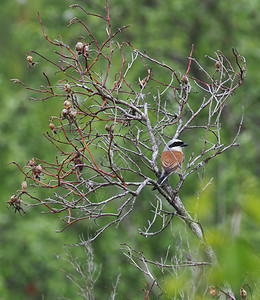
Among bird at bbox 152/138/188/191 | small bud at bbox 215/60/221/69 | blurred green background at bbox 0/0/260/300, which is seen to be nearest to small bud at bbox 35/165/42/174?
bird at bbox 152/138/188/191

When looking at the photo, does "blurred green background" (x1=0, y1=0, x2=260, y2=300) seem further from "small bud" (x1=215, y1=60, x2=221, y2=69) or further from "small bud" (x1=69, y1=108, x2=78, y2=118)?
"small bud" (x1=69, y1=108, x2=78, y2=118)

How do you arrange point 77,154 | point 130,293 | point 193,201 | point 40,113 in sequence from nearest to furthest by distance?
point 193,201 < point 77,154 < point 130,293 < point 40,113

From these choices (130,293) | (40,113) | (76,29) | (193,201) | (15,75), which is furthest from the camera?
(15,75)

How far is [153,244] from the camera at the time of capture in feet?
39.9

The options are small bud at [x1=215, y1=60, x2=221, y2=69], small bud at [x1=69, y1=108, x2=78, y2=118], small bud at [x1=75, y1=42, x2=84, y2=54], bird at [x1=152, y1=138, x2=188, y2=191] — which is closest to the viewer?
small bud at [x1=69, y1=108, x2=78, y2=118]

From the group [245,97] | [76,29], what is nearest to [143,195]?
[245,97]

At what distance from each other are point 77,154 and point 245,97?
8.52m

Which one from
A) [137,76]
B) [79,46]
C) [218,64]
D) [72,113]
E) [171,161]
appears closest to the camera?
[72,113]

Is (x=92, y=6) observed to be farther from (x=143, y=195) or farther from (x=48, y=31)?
(x=143, y=195)

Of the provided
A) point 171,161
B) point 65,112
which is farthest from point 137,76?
point 65,112

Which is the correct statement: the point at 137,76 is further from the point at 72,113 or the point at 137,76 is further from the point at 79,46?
the point at 72,113

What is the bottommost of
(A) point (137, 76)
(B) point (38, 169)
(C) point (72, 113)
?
(A) point (137, 76)

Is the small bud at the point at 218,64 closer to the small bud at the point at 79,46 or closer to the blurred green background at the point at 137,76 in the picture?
the small bud at the point at 79,46

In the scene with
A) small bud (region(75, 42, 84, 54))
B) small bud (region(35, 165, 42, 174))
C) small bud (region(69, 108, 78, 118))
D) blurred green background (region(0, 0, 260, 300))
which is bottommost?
blurred green background (region(0, 0, 260, 300))
